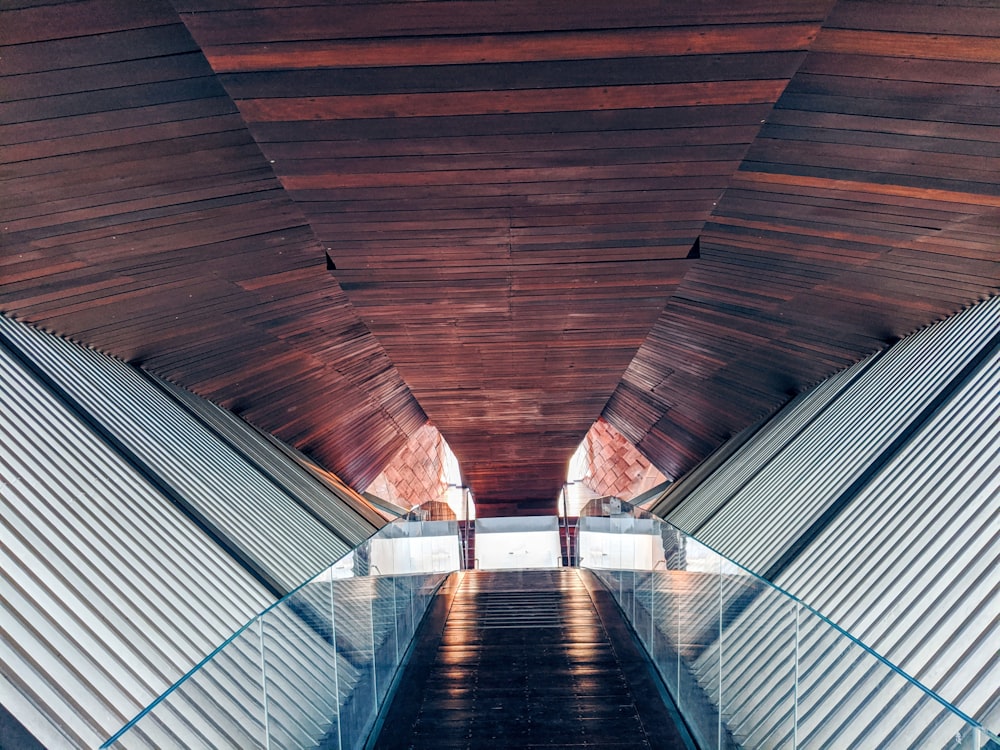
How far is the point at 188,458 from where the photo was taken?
8.71m

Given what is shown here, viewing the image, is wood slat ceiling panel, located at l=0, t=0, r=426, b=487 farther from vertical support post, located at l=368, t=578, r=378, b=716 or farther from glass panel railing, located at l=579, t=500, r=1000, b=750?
glass panel railing, located at l=579, t=500, r=1000, b=750

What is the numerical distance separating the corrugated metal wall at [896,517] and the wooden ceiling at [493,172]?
0.82 meters

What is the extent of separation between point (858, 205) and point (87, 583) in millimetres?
5974

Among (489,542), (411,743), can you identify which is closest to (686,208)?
(411,743)

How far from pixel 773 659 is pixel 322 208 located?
3665mm

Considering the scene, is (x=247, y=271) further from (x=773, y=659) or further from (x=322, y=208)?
(x=773, y=659)

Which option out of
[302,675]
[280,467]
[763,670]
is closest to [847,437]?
[763,670]

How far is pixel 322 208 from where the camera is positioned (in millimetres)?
4977

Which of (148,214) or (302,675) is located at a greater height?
(148,214)

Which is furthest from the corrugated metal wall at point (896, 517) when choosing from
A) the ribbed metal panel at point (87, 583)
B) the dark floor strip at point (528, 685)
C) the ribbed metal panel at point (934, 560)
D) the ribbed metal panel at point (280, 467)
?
the ribbed metal panel at point (280, 467)

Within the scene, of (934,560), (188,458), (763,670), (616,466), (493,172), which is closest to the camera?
(763,670)

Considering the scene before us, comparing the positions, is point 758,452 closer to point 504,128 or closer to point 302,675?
point 504,128

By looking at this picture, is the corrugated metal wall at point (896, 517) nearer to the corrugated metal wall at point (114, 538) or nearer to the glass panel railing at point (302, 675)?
the glass panel railing at point (302, 675)

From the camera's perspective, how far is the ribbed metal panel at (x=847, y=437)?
788cm
